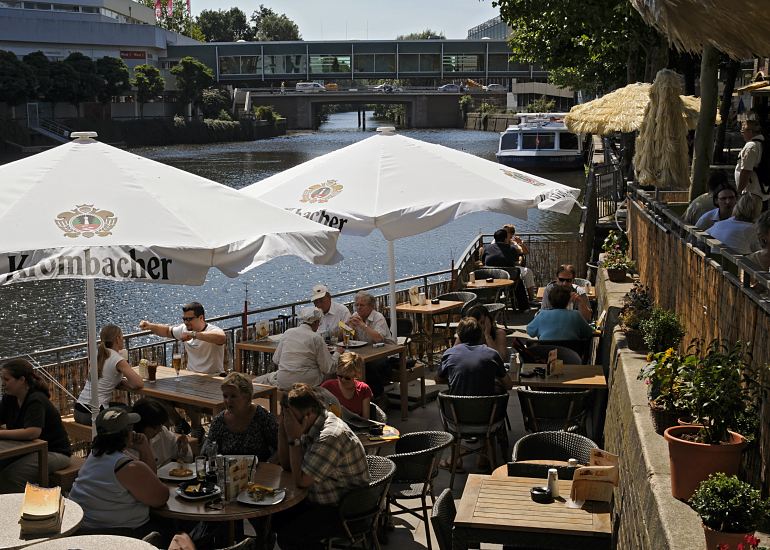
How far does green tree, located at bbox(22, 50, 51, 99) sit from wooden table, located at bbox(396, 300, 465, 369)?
2851 inches

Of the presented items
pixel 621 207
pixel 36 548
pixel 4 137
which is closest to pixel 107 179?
pixel 36 548

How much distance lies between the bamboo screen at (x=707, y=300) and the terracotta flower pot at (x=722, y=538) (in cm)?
79

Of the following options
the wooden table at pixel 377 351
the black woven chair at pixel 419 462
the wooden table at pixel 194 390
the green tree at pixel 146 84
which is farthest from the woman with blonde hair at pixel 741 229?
the green tree at pixel 146 84

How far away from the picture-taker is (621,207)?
20469 millimetres

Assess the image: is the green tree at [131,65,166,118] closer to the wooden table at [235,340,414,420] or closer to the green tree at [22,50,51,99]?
the green tree at [22,50,51,99]

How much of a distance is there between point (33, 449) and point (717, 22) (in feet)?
16.0

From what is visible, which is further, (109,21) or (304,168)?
(109,21)

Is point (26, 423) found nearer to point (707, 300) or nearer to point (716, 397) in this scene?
point (707, 300)

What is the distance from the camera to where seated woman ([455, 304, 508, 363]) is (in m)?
9.77

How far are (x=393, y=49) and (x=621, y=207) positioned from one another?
336ft

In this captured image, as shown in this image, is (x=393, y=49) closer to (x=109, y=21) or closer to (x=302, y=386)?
(x=109, y=21)

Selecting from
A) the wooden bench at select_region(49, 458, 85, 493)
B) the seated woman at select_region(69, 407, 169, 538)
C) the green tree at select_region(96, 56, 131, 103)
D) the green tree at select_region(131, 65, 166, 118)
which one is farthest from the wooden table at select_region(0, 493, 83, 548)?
the green tree at select_region(131, 65, 166, 118)

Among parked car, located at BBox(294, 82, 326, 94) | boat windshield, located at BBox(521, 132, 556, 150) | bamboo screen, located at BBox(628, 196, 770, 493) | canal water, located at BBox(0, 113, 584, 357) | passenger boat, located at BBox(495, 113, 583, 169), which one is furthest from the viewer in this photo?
parked car, located at BBox(294, 82, 326, 94)

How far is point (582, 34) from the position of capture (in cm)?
2350
